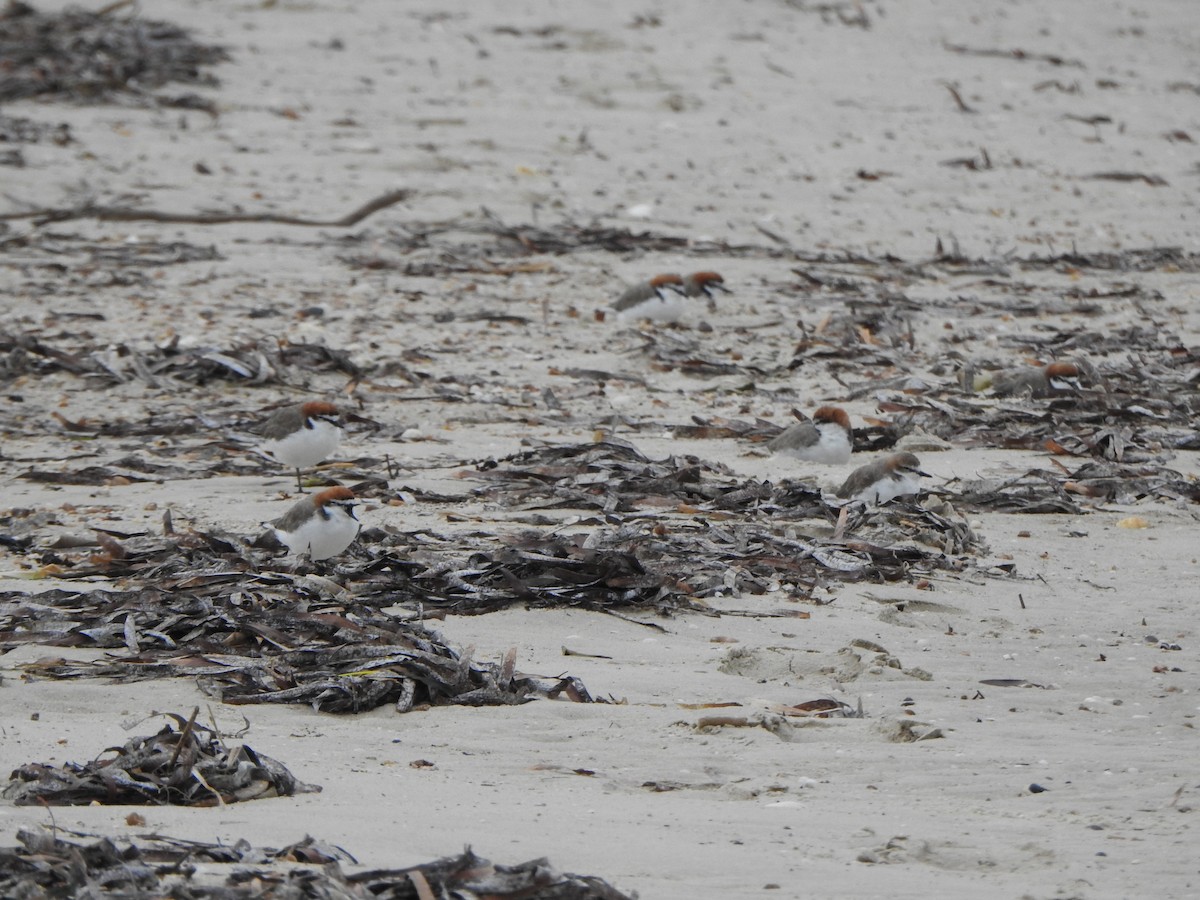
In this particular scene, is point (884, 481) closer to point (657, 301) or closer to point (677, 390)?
point (677, 390)

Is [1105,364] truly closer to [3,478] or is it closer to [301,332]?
[301,332]

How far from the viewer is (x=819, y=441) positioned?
7.08 m

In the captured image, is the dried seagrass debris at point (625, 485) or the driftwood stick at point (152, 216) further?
the driftwood stick at point (152, 216)

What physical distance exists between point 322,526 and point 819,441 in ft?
8.76

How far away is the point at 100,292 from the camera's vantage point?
1006 centimetres

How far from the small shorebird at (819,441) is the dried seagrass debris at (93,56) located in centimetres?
847

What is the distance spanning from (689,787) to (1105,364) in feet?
20.8

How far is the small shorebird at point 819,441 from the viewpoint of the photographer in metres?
7.06

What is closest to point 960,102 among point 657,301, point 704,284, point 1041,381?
point 704,284

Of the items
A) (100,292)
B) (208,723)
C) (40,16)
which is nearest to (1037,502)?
(208,723)

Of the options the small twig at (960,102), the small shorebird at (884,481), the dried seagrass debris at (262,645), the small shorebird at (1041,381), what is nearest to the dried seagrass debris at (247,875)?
the dried seagrass debris at (262,645)

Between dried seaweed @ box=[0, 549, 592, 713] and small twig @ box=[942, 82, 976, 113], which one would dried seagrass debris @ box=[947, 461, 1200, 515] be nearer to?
dried seaweed @ box=[0, 549, 592, 713]

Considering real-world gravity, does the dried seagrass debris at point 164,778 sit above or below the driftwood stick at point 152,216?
above

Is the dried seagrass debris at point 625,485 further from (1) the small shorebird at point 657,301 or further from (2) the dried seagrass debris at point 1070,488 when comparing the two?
(1) the small shorebird at point 657,301
